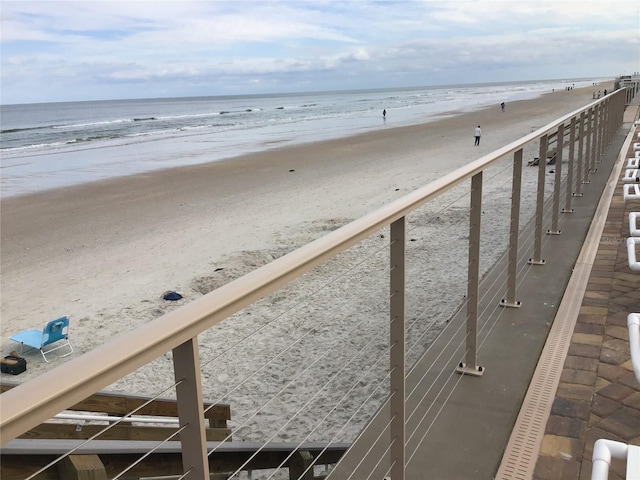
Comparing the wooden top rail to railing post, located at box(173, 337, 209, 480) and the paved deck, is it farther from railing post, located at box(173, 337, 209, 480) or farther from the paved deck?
the paved deck

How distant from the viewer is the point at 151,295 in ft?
25.0

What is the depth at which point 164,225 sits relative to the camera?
12297 millimetres

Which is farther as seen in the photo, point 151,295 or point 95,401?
point 151,295

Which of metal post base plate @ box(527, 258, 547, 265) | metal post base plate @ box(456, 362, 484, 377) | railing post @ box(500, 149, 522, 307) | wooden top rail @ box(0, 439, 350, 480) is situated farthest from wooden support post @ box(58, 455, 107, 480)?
metal post base plate @ box(527, 258, 547, 265)

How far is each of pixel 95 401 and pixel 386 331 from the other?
2621 mm

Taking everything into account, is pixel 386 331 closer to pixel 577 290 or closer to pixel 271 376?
pixel 271 376

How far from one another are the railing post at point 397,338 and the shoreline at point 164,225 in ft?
15.3

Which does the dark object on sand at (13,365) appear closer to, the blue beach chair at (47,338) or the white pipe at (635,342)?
the blue beach chair at (47,338)

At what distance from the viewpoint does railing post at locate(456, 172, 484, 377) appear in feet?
8.69

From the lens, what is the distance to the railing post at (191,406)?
102 cm

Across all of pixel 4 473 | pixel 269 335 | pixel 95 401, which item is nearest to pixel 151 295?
pixel 269 335

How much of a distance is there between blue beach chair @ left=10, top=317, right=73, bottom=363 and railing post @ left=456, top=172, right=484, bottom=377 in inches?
180

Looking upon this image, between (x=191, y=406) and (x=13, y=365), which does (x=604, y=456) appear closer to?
(x=191, y=406)

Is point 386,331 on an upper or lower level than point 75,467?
lower
